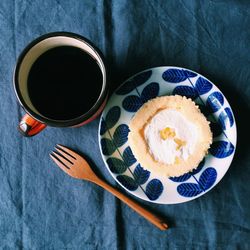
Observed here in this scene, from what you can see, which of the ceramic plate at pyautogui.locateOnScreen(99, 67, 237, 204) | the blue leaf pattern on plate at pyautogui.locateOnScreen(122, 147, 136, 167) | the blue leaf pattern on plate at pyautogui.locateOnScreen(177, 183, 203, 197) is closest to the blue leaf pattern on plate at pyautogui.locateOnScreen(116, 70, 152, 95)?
the ceramic plate at pyautogui.locateOnScreen(99, 67, 237, 204)

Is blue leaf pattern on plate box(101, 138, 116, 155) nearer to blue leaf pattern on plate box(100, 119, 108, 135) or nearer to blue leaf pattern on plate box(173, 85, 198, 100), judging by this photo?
blue leaf pattern on plate box(100, 119, 108, 135)

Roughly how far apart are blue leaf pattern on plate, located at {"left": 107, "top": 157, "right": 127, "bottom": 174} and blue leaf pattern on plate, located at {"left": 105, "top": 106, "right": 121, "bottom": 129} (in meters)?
0.07

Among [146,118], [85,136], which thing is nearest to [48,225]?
[85,136]

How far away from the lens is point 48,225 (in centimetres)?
89

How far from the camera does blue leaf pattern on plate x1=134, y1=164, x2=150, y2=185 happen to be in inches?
33.6

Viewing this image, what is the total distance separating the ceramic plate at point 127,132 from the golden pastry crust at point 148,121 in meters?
0.02

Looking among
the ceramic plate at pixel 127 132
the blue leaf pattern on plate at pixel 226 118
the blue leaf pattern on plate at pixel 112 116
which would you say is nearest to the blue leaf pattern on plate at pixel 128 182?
the ceramic plate at pixel 127 132

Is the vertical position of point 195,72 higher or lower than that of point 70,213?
higher

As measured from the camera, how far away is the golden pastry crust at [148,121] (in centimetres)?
82

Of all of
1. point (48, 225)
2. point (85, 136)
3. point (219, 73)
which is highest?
point (219, 73)

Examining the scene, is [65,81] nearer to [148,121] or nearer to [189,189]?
[148,121]

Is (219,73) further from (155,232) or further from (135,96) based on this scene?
(155,232)

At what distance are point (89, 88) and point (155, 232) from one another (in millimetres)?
323

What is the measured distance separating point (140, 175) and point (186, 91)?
19cm
